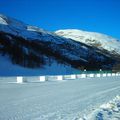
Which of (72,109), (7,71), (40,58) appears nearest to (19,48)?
(40,58)

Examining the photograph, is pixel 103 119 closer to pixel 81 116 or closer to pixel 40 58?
pixel 81 116

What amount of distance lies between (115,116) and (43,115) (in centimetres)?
264

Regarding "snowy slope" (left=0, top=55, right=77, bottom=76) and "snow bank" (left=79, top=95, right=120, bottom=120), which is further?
"snowy slope" (left=0, top=55, right=77, bottom=76)

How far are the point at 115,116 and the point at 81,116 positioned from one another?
1273 millimetres

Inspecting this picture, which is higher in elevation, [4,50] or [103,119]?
[4,50]

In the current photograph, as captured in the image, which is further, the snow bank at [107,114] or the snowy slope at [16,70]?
the snowy slope at [16,70]

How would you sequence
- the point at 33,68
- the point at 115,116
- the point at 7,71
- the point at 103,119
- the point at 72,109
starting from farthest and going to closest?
the point at 33,68 < the point at 7,71 < the point at 72,109 < the point at 115,116 < the point at 103,119

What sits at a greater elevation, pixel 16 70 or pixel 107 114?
pixel 16 70

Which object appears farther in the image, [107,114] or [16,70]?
[16,70]

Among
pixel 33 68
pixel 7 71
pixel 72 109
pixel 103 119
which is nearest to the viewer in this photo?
pixel 103 119

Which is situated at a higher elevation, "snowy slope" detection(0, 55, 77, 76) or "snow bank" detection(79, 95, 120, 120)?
"snowy slope" detection(0, 55, 77, 76)

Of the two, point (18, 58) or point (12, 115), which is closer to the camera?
point (12, 115)

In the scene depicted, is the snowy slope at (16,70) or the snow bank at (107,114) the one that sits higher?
the snowy slope at (16,70)

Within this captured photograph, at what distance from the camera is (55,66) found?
463 ft
